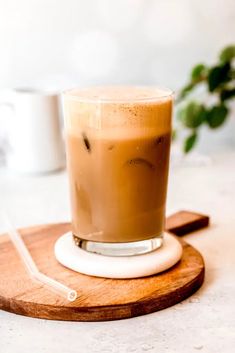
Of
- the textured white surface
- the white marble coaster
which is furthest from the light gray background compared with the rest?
the white marble coaster

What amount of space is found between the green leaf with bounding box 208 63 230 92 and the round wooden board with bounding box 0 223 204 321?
0.66 m

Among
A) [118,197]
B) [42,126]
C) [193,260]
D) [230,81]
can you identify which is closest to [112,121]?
[118,197]

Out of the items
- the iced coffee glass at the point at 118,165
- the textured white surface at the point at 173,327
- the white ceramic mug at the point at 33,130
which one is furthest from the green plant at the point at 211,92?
the iced coffee glass at the point at 118,165

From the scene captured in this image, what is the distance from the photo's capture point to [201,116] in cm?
133

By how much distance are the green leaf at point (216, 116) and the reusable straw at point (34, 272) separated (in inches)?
25.2

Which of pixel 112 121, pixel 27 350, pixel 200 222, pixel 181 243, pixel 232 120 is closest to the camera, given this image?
pixel 27 350

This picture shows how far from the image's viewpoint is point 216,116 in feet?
4.38

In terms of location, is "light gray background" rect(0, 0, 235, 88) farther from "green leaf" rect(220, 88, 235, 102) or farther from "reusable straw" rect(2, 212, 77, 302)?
"reusable straw" rect(2, 212, 77, 302)

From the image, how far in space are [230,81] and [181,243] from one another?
0.66 metres

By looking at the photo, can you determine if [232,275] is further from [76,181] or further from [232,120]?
[232,120]

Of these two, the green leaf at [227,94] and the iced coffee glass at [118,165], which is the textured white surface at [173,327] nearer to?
the iced coffee glass at [118,165]

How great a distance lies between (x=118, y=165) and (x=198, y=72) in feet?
2.34

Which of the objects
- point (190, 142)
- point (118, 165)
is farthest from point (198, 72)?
point (118, 165)

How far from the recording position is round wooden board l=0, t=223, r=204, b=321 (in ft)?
2.03
